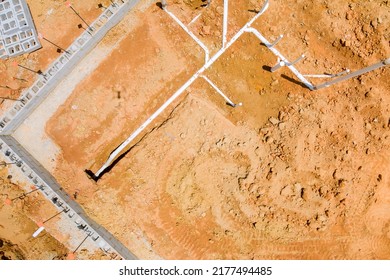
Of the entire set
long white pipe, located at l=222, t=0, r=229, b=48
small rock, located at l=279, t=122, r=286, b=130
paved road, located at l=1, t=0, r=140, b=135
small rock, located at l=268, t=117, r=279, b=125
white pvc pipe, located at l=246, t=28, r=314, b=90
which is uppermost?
paved road, located at l=1, t=0, r=140, b=135

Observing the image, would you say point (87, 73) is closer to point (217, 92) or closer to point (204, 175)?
point (217, 92)

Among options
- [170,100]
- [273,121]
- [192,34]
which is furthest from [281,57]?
[170,100]

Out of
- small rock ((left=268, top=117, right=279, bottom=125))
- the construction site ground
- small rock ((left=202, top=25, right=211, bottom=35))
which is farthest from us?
small rock ((left=202, top=25, right=211, bottom=35))

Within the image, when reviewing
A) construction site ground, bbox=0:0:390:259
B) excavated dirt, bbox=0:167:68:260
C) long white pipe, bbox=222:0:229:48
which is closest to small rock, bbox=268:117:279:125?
construction site ground, bbox=0:0:390:259

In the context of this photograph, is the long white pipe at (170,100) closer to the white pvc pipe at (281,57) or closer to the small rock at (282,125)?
the white pvc pipe at (281,57)

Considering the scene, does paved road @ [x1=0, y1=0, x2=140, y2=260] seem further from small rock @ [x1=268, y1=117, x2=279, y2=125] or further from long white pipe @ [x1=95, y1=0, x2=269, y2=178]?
small rock @ [x1=268, y1=117, x2=279, y2=125]

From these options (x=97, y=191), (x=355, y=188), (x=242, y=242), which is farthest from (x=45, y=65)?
(x=355, y=188)

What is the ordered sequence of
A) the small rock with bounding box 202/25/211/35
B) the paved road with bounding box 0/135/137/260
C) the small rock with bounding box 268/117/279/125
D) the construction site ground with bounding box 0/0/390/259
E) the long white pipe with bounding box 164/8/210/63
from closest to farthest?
1. the construction site ground with bounding box 0/0/390/259
2. the paved road with bounding box 0/135/137/260
3. the small rock with bounding box 268/117/279/125
4. the small rock with bounding box 202/25/211/35
5. the long white pipe with bounding box 164/8/210/63

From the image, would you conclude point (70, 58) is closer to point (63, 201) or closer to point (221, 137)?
point (63, 201)

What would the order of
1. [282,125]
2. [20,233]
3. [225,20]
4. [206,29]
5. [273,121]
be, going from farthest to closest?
1. [20,233]
2. [225,20]
3. [206,29]
4. [273,121]
5. [282,125]
